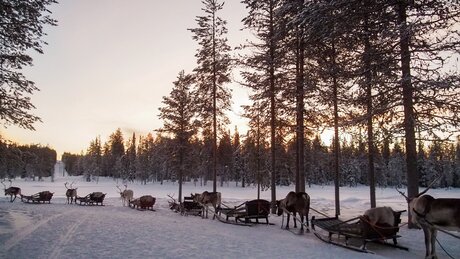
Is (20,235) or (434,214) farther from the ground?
(434,214)

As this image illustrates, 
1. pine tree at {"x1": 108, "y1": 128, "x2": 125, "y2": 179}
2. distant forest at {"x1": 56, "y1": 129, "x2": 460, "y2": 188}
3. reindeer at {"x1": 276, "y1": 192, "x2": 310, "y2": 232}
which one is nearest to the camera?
reindeer at {"x1": 276, "y1": 192, "x2": 310, "y2": 232}

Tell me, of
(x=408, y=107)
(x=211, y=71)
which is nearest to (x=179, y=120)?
(x=211, y=71)

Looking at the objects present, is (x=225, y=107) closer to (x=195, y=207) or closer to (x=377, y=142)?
(x=195, y=207)

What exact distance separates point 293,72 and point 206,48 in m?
10.2

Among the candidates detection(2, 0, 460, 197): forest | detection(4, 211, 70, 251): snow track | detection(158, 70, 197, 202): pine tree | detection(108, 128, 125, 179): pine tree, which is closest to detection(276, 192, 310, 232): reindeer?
detection(2, 0, 460, 197): forest

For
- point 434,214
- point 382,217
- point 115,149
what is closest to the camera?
point 434,214

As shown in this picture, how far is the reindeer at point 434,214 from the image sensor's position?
8.80 meters

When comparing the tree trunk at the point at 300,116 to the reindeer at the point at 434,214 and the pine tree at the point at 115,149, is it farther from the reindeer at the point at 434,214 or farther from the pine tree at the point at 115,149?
the pine tree at the point at 115,149

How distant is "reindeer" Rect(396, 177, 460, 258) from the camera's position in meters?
8.80

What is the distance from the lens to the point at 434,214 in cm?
918

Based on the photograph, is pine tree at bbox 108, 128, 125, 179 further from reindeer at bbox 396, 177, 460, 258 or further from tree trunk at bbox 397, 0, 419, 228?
reindeer at bbox 396, 177, 460, 258

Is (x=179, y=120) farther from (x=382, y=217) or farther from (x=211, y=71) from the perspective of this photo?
(x=382, y=217)

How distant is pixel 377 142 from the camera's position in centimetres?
1287

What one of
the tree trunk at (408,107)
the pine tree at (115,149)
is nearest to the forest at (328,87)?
the tree trunk at (408,107)
